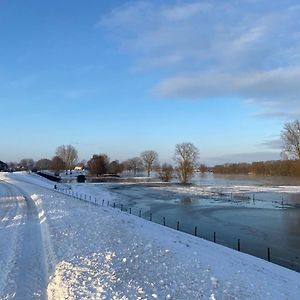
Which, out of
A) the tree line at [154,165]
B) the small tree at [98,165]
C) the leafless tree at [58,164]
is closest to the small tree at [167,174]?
the tree line at [154,165]

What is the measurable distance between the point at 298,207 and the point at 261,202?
22.9 feet

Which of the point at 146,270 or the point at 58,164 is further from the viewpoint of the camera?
the point at 58,164

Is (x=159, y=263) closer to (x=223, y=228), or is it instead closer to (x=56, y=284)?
(x=56, y=284)

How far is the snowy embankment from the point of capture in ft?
35.9

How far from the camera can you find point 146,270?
13.1m

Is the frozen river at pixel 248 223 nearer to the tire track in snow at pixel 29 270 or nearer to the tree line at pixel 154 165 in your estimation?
the tire track in snow at pixel 29 270

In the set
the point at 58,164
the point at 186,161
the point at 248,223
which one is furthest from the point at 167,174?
the point at 248,223

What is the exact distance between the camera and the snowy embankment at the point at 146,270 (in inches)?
431

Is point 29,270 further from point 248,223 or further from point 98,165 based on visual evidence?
point 98,165

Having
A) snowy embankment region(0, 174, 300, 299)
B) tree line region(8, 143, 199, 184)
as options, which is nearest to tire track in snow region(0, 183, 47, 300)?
snowy embankment region(0, 174, 300, 299)

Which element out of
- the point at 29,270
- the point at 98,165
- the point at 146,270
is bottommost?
the point at 146,270

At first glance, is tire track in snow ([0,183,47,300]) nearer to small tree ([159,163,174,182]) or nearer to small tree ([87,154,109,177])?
small tree ([159,163,174,182])

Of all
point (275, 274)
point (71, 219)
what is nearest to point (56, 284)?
point (275, 274)

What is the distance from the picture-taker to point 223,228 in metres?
31.5
